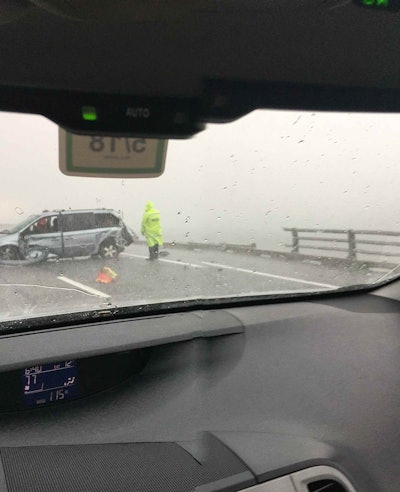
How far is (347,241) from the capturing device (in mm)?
4098

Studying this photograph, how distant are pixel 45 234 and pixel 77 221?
20cm

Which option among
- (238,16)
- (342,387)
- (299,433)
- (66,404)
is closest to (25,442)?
(66,404)

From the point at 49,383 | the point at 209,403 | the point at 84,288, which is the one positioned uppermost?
the point at 84,288

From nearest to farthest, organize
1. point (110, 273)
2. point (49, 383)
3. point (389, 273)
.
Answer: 1. point (49, 383)
2. point (110, 273)
3. point (389, 273)

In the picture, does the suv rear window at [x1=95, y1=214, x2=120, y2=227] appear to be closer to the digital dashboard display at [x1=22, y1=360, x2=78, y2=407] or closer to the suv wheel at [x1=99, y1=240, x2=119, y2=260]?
the suv wheel at [x1=99, y1=240, x2=119, y2=260]

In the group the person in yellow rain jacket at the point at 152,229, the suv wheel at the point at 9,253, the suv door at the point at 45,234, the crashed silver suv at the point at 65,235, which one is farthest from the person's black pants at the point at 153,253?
the suv wheel at the point at 9,253

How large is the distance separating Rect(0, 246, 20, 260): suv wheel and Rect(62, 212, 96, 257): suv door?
29cm

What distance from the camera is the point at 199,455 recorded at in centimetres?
273

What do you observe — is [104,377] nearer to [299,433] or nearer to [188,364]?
[188,364]

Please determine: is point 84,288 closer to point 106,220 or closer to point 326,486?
point 106,220

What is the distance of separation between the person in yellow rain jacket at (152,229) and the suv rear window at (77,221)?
379 millimetres

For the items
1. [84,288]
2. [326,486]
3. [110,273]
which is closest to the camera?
[326,486]

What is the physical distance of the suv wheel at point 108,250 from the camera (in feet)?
11.4

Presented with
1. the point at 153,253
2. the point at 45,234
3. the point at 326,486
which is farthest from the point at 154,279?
the point at 326,486
